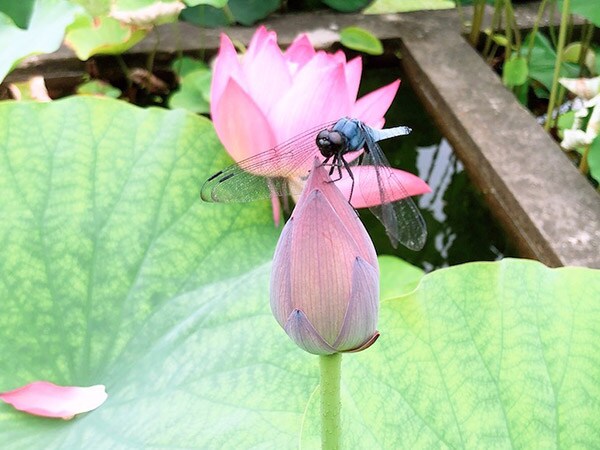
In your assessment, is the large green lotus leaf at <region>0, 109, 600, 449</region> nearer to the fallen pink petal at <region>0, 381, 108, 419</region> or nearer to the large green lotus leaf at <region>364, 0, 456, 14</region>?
the fallen pink petal at <region>0, 381, 108, 419</region>

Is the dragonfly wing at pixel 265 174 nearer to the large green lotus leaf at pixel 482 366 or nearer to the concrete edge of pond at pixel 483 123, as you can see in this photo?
the large green lotus leaf at pixel 482 366

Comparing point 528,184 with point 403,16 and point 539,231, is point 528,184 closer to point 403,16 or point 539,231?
point 539,231

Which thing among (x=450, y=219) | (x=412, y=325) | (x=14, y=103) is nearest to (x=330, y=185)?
(x=412, y=325)

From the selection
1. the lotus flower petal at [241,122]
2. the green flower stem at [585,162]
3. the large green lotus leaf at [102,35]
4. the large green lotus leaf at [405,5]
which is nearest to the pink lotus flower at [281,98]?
the lotus flower petal at [241,122]

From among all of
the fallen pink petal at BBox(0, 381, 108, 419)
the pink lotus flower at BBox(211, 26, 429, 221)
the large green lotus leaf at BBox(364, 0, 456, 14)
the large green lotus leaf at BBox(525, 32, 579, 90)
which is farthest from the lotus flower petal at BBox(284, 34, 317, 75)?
the large green lotus leaf at BBox(364, 0, 456, 14)

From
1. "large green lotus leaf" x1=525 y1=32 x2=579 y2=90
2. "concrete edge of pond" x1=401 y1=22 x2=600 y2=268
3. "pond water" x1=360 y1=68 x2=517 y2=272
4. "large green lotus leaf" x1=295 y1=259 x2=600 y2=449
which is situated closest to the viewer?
"large green lotus leaf" x1=295 y1=259 x2=600 y2=449

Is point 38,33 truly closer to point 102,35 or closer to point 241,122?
point 241,122

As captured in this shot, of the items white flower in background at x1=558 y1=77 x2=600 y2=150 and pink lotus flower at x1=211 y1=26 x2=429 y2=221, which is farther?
white flower in background at x1=558 y1=77 x2=600 y2=150

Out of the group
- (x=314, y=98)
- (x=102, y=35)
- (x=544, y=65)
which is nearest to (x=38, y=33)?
(x=314, y=98)
